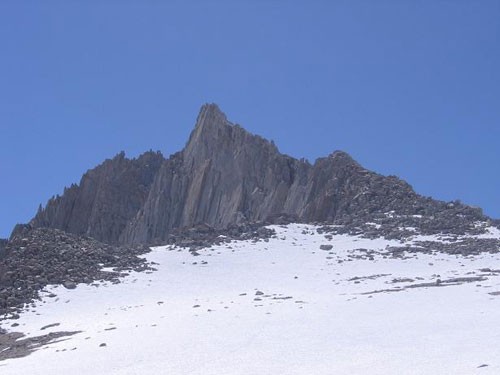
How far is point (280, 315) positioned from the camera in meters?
30.6

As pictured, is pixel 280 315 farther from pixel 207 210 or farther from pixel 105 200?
pixel 105 200

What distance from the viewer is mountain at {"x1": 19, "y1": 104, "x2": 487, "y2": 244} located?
201 feet

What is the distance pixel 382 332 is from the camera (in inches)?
1013

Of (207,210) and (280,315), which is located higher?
(207,210)

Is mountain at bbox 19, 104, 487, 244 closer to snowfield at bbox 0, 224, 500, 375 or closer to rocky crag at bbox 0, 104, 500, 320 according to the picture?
rocky crag at bbox 0, 104, 500, 320

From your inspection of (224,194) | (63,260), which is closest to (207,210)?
(224,194)

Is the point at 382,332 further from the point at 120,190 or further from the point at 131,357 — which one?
the point at 120,190

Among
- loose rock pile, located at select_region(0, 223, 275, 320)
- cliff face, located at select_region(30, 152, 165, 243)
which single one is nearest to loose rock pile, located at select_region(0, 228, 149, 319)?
loose rock pile, located at select_region(0, 223, 275, 320)

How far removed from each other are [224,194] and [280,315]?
1904 inches

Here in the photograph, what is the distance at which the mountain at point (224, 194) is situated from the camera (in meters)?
61.1

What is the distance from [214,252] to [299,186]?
27.3m

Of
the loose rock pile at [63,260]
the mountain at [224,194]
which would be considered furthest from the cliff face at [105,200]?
the loose rock pile at [63,260]

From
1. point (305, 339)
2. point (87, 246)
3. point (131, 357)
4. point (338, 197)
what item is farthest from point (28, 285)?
point (338, 197)

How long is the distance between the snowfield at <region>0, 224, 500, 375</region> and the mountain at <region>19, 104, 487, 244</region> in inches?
417
